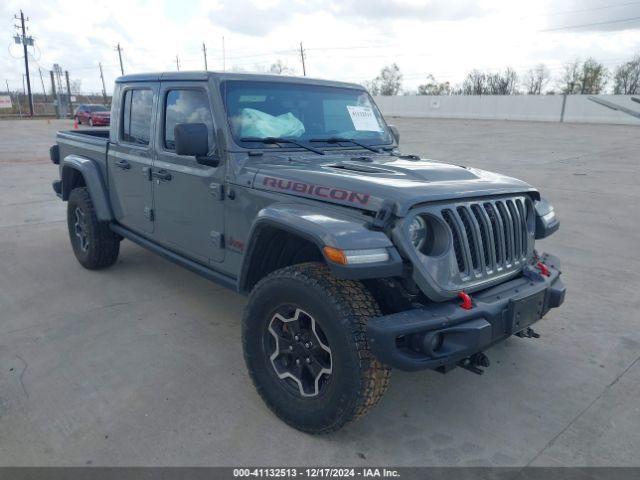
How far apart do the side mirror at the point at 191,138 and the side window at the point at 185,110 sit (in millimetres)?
208

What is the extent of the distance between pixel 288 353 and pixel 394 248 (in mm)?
883

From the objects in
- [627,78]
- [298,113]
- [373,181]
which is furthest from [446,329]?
[627,78]

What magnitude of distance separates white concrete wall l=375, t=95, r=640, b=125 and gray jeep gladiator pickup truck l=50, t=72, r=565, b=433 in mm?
35597

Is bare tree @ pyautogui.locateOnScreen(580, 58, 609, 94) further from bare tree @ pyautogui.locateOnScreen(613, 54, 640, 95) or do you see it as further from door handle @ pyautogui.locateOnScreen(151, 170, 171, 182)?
door handle @ pyautogui.locateOnScreen(151, 170, 171, 182)

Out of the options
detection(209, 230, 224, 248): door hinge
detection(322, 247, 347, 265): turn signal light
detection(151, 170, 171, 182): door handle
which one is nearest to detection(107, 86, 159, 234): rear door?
detection(151, 170, 171, 182): door handle

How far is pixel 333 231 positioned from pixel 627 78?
64.7 metres

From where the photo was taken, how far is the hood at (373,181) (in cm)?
263

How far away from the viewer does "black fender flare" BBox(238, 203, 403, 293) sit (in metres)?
2.38

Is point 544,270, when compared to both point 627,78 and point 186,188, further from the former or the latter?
point 627,78

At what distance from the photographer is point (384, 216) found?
2525 millimetres

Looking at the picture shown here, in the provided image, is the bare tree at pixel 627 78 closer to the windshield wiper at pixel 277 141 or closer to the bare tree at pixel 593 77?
the bare tree at pixel 593 77

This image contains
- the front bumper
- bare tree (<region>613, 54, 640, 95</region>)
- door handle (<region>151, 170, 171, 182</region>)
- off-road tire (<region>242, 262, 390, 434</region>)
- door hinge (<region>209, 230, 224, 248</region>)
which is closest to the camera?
the front bumper

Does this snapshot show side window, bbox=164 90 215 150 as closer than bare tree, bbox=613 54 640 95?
Yes

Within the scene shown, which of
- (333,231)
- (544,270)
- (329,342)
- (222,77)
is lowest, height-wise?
(329,342)
